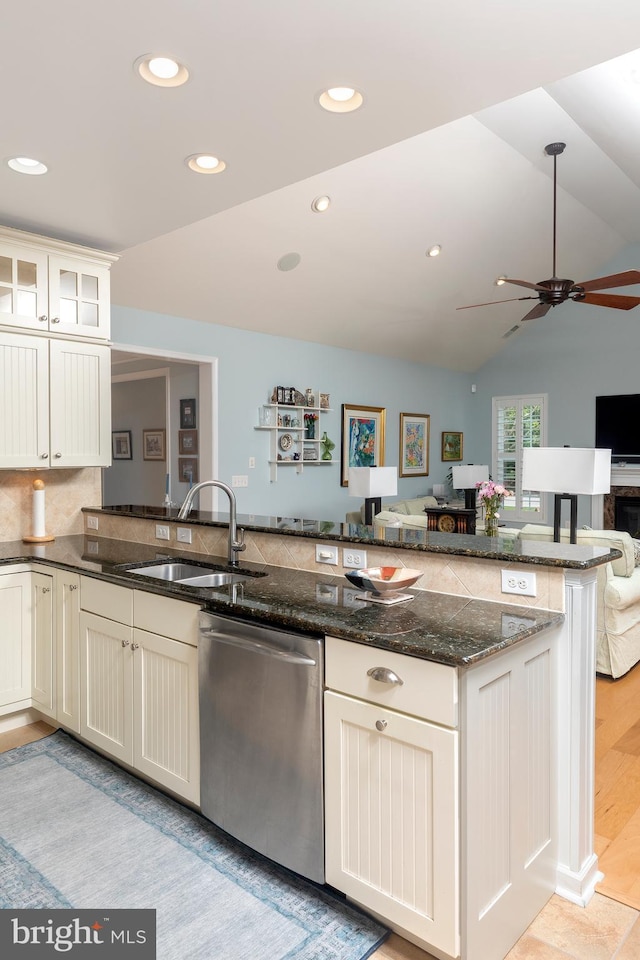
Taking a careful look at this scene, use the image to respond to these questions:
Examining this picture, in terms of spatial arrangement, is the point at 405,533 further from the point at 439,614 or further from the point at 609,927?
the point at 609,927

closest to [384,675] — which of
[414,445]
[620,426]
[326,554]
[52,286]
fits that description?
[326,554]

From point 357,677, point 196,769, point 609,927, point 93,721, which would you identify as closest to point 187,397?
point 93,721

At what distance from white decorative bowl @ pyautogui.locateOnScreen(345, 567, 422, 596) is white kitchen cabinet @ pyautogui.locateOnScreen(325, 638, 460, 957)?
0.95 feet

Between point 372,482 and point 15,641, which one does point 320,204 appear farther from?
point 15,641

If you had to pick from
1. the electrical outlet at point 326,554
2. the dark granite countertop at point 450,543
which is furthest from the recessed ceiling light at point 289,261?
the electrical outlet at point 326,554

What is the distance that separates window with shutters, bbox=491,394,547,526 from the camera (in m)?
8.66

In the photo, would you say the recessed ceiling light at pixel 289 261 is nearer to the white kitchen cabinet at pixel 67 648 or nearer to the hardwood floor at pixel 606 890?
the white kitchen cabinet at pixel 67 648

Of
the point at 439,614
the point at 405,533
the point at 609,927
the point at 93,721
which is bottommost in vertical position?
the point at 609,927

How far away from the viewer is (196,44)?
1674 millimetres

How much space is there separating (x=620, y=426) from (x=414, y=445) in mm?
2524

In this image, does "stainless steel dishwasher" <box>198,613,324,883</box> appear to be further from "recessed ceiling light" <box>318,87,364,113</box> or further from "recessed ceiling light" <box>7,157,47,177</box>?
"recessed ceiling light" <box>7,157,47,177</box>

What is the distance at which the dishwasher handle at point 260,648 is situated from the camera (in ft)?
6.23

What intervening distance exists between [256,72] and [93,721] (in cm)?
260

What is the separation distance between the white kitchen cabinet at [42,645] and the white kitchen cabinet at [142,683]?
296mm
